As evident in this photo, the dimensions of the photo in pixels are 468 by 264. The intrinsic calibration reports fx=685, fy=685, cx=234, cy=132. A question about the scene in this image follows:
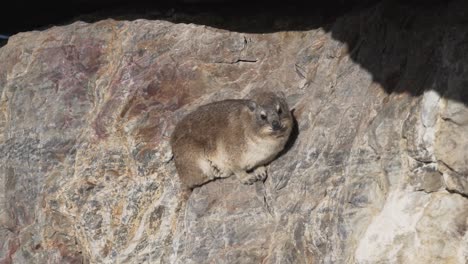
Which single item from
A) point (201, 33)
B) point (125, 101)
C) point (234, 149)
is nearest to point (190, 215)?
point (234, 149)

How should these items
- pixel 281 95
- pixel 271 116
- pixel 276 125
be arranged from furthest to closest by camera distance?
pixel 281 95 < pixel 271 116 < pixel 276 125

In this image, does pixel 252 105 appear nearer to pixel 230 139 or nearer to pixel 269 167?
pixel 230 139

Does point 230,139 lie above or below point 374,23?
below

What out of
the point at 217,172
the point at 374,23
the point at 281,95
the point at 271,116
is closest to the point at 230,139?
the point at 217,172

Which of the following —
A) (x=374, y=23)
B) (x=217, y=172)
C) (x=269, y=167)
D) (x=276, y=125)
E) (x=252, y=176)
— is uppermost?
(x=374, y=23)

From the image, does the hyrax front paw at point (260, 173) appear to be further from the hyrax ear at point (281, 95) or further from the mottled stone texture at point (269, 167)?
the hyrax ear at point (281, 95)

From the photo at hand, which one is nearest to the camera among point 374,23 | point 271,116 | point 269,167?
point 271,116

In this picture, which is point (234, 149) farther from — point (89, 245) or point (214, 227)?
point (89, 245)

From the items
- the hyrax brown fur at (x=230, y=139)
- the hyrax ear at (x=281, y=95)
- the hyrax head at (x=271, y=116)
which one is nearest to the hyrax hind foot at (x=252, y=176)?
A: the hyrax brown fur at (x=230, y=139)

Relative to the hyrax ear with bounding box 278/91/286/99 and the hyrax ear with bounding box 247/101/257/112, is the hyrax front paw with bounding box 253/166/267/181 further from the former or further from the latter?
the hyrax ear with bounding box 278/91/286/99
